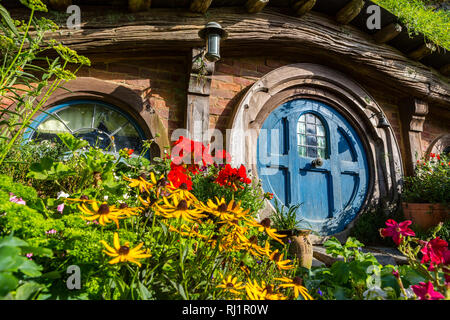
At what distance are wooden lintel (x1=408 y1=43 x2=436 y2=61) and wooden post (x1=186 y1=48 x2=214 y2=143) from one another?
3.30 metres

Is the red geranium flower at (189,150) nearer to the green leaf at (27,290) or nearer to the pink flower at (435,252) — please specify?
the green leaf at (27,290)

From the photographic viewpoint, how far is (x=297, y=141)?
3959 mm

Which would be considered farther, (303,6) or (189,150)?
(303,6)

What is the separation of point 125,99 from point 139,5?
3.29 feet

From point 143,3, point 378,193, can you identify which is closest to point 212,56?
point 143,3

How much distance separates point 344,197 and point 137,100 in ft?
10.0

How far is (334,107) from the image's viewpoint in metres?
4.26

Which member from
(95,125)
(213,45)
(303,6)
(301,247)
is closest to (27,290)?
(301,247)

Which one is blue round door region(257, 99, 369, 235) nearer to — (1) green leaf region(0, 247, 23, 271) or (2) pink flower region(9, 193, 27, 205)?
(2) pink flower region(9, 193, 27, 205)

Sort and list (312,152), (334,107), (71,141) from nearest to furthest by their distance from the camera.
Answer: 1. (71,141)
2. (312,152)
3. (334,107)

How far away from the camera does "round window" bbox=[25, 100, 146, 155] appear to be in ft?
9.96

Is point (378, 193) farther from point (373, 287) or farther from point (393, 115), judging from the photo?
point (373, 287)

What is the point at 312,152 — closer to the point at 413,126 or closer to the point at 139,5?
the point at 413,126

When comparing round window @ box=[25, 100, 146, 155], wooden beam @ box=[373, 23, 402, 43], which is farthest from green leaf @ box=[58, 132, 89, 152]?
wooden beam @ box=[373, 23, 402, 43]
